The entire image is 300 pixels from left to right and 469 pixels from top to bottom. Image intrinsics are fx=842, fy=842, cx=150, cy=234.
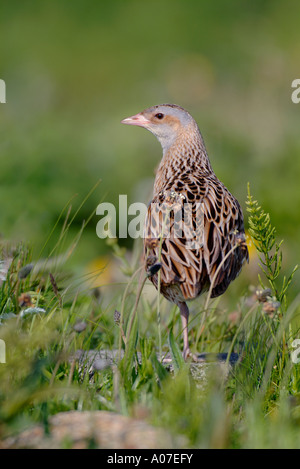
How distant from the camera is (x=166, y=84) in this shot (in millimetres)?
13164

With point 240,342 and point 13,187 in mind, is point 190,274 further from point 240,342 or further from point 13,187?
point 13,187

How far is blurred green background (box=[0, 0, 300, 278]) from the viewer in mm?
8570

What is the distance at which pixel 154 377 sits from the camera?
3.79m

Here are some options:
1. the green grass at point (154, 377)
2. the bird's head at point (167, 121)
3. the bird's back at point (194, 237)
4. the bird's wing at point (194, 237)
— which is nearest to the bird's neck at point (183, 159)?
the bird's head at point (167, 121)

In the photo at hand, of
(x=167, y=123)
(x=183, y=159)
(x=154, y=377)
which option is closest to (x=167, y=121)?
(x=167, y=123)

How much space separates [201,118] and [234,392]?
7592mm

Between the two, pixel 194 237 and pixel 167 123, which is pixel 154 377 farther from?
pixel 167 123

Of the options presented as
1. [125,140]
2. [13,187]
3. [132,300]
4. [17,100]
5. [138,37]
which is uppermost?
[138,37]

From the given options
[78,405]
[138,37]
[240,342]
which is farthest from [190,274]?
[138,37]

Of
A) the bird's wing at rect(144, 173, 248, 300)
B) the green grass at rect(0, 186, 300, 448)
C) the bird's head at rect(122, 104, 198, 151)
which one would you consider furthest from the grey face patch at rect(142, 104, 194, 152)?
the green grass at rect(0, 186, 300, 448)

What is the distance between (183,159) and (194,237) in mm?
999

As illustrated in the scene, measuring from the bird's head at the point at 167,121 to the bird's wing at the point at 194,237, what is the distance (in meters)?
0.91

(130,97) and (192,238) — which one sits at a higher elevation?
(130,97)

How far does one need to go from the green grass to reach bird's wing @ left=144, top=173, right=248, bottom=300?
0.99 ft
